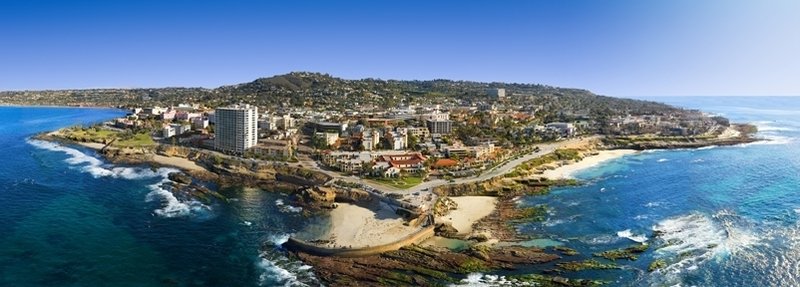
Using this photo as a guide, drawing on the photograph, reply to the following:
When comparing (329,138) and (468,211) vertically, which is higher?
(329,138)

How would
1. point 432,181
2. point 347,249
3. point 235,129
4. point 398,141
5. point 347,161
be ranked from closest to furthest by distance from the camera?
point 347,249, point 432,181, point 347,161, point 235,129, point 398,141

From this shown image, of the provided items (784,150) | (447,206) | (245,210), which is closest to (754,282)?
(447,206)

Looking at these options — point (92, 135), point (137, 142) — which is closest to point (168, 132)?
point (137, 142)

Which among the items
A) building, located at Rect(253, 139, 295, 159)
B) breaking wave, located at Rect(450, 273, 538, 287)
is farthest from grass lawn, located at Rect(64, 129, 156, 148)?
breaking wave, located at Rect(450, 273, 538, 287)

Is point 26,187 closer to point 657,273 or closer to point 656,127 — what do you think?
point 657,273

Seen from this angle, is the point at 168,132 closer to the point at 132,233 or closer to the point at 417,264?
the point at 132,233

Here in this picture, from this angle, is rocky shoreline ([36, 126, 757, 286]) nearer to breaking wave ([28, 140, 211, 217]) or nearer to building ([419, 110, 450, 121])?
breaking wave ([28, 140, 211, 217])

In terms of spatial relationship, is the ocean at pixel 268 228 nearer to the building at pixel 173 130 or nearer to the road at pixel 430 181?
the road at pixel 430 181
